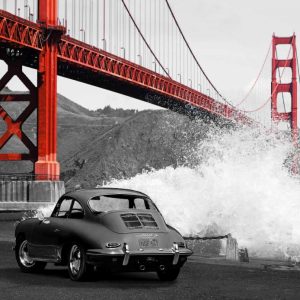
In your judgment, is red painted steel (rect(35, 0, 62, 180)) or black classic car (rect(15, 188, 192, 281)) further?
red painted steel (rect(35, 0, 62, 180))

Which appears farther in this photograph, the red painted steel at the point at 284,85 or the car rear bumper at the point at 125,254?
the red painted steel at the point at 284,85

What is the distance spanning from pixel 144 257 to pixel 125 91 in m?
53.4

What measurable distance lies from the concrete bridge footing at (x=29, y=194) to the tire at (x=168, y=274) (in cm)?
3351

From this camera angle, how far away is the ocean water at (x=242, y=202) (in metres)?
23.5

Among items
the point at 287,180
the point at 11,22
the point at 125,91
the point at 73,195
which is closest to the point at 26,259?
the point at 73,195

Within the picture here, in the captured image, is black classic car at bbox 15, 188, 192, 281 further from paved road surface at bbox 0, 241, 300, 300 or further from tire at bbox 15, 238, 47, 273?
tire at bbox 15, 238, 47, 273

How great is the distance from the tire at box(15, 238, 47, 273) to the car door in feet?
1.13

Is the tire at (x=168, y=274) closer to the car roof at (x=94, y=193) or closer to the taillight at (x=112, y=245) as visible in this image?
the taillight at (x=112, y=245)

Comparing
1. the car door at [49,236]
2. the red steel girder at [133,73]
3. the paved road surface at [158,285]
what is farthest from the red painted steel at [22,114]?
the car door at [49,236]

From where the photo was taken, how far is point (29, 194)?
155 feet

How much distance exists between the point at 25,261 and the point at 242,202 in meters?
13.0

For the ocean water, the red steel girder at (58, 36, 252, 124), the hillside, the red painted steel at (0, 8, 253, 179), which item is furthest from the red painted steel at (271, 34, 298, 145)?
the ocean water

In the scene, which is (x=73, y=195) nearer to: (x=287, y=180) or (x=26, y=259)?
(x=26, y=259)

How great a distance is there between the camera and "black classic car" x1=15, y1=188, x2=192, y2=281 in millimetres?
11672
